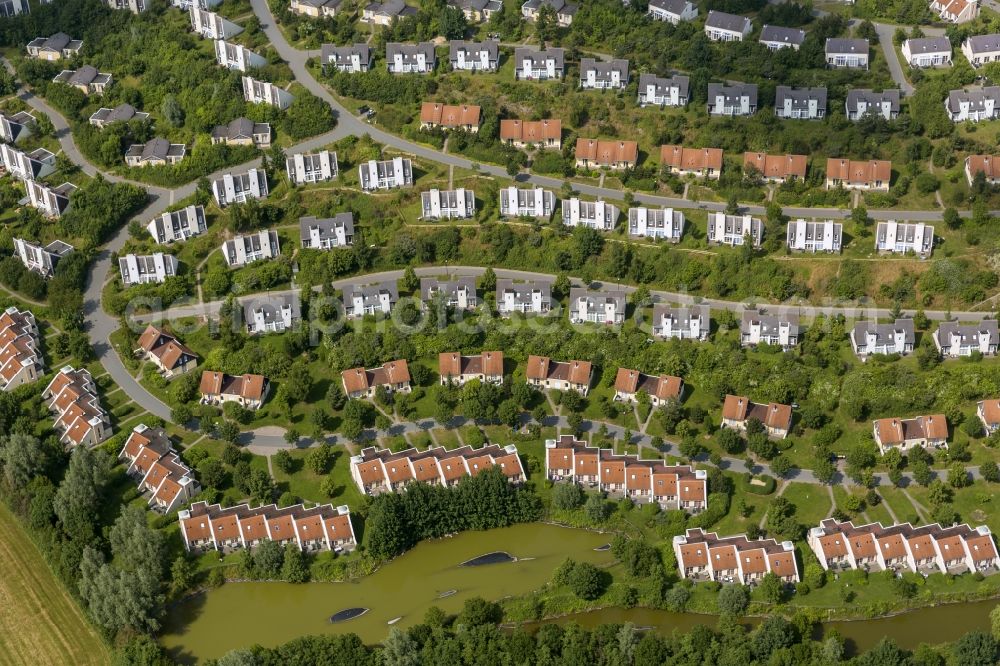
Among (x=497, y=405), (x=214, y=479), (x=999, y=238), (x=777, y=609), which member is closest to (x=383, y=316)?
(x=497, y=405)

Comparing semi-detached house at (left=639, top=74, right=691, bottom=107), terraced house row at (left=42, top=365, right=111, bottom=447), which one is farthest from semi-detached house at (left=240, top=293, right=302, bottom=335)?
semi-detached house at (left=639, top=74, right=691, bottom=107)

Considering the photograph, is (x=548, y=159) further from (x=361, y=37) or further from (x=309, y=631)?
(x=309, y=631)

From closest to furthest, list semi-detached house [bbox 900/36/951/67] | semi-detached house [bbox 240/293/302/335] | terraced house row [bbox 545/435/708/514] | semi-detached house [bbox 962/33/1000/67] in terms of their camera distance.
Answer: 1. terraced house row [bbox 545/435/708/514]
2. semi-detached house [bbox 240/293/302/335]
3. semi-detached house [bbox 962/33/1000/67]
4. semi-detached house [bbox 900/36/951/67]

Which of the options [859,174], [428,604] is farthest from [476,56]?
[428,604]

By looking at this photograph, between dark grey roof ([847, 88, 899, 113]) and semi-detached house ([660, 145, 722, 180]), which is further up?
dark grey roof ([847, 88, 899, 113])

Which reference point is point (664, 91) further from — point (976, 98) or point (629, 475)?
point (629, 475)

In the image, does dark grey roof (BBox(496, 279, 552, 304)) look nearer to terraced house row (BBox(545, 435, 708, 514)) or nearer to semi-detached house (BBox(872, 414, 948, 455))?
terraced house row (BBox(545, 435, 708, 514))
